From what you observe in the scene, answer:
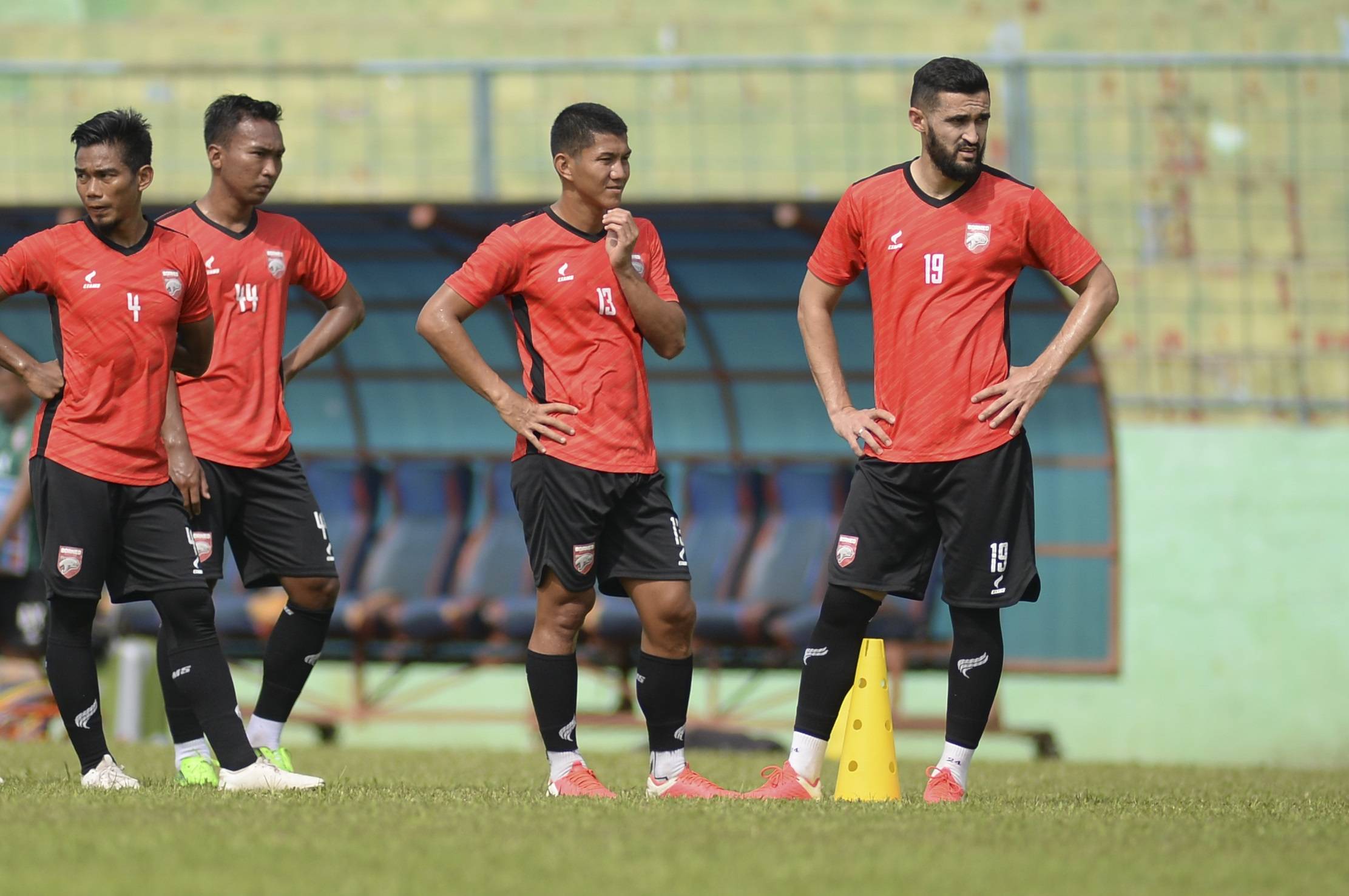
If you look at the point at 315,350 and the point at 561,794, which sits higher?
the point at 315,350

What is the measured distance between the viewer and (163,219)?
23.4 feet

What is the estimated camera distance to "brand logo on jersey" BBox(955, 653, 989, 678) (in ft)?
20.6

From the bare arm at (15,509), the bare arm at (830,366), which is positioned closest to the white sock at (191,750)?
the bare arm at (830,366)

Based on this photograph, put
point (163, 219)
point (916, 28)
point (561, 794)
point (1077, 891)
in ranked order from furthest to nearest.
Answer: point (916, 28) < point (163, 219) < point (561, 794) < point (1077, 891)

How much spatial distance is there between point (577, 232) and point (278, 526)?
1.60 metres

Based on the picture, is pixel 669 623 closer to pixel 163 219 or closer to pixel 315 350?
pixel 315 350

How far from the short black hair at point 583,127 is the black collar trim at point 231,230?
140cm

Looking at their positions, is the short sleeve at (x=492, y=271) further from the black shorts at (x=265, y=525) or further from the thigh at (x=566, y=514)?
the black shorts at (x=265, y=525)

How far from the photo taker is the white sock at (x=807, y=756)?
20.6 ft

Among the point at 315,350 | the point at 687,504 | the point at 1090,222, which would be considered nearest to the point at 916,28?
the point at 1090,222

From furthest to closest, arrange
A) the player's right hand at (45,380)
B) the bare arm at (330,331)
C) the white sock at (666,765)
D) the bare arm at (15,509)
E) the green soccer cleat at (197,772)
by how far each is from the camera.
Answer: the bare arm at (15,509), the bare arm at (330,331), the green soccer cleat at (197,772), the white sock at (666,765), the player's right hand at (45,380)

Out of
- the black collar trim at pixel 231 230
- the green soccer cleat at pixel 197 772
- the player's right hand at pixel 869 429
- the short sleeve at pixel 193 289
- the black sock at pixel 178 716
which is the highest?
the black collar trim at pixel 231 230

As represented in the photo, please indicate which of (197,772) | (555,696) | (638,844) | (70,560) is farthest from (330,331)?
(638,844)

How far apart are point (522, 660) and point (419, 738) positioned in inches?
51.2
